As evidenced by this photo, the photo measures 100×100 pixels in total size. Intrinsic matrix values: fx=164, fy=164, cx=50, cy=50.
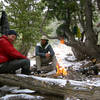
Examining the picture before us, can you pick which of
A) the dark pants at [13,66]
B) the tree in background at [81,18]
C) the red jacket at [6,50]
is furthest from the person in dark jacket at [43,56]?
the tree in background at [81,18]

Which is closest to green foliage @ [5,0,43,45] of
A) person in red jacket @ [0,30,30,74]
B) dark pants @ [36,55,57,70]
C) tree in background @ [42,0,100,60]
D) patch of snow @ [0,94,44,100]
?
tree in background @ [42,0,100,60]

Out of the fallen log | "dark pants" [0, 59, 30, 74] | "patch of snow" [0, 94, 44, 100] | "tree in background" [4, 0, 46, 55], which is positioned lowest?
"patch of snow" [0, 94, 44, 100]

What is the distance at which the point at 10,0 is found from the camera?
37.4 feet

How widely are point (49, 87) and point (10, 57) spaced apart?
1.43 m

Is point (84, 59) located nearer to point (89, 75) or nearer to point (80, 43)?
point (80, 43)

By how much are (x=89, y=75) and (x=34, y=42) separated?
599 cm

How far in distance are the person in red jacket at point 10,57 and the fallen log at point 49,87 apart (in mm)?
236

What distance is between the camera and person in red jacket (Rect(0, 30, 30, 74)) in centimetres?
419

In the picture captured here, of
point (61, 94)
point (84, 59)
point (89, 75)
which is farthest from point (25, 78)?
point (84, 59)

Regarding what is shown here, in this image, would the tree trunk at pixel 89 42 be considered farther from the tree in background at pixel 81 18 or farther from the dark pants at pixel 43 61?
the dark pants at pixel 43 61

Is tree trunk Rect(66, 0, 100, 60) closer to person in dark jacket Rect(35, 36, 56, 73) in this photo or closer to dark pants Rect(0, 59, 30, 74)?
person in dark jacket Rect(35, 36, 56, 73)

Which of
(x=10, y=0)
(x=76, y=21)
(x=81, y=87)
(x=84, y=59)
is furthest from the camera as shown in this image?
(x=76, y=21)

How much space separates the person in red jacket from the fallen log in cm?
24

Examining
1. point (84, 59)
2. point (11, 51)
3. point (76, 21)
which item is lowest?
point (84, 59)
